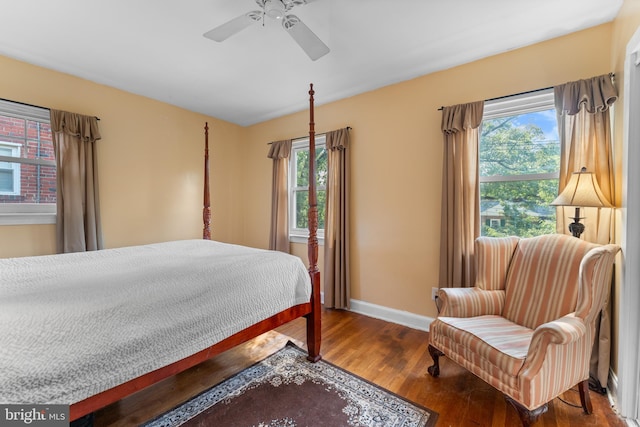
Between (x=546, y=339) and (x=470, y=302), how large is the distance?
626mm

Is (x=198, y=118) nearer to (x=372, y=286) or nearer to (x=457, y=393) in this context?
(x=372, y=286)

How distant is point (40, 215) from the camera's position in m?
2.52

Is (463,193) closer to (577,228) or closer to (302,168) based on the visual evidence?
(577,228)

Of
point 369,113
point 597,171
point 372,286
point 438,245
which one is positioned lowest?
point 372,286

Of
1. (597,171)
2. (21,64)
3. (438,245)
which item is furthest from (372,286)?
(21,64)

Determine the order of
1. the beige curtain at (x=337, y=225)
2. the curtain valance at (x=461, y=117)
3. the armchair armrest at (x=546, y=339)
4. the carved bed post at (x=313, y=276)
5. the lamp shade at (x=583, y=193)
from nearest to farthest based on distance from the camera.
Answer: the armchair armrest at (x=546, y=339)
the lamp shade at (x=583, y=193)
the carved bed post at (x=313, y=276)
the curtain valance at (x=461, y=117)
the beige curtain at (x=337, y=225)

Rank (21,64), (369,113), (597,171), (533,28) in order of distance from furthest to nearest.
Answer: (369,113), (21,64), (533,28), (597,171)

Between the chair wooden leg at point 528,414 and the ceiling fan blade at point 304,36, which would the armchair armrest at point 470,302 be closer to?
the chair wooden leg at point 528,414

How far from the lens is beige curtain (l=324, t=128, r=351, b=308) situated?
3.09 m

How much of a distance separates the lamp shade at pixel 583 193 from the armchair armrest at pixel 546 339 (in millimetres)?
759

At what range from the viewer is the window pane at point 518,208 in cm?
218

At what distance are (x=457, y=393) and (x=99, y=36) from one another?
3.66 metres

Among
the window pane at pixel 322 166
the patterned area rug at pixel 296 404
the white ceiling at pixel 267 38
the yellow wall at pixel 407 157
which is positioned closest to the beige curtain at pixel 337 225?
the yellow wall at pixel 407 157

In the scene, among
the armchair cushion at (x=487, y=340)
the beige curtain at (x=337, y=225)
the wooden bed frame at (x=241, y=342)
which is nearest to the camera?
the wooden bed frame at (x=241, y=342)
